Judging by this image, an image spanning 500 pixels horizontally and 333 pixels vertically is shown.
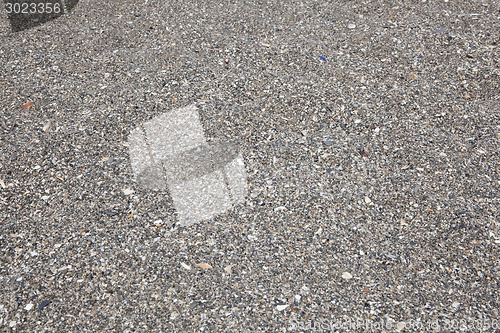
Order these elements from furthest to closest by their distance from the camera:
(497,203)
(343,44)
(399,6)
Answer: (399,6), (343,44), (497,203)

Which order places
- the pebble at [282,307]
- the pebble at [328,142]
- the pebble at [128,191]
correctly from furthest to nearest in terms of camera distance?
1. the pebble at [328,142]
2. the pebble at [128,191]
3. the pebble at [282,307]

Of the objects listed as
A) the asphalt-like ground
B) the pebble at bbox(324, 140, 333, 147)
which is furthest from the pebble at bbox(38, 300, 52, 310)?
the pebble at bbox(324, 140, 333, 147)

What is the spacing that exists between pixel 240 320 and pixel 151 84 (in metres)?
1.94

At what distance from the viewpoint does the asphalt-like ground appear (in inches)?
88.7

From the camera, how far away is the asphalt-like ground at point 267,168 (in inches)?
88.7

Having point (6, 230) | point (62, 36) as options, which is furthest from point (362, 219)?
point (62, 36)

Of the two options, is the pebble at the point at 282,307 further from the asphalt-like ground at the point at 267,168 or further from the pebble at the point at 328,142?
the pebble at the point at 328,142

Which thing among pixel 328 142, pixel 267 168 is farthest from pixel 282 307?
pixel 328 142

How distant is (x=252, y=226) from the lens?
100.0 inches

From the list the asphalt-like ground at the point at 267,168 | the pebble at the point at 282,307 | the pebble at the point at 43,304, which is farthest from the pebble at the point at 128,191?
the pebble at the point at 282,307

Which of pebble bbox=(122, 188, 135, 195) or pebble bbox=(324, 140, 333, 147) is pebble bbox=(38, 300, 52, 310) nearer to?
pebble bbox=(122, 188, 135, 195)

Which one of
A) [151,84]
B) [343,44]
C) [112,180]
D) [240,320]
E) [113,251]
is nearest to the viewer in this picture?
[240,320]

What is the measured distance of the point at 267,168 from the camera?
280cm

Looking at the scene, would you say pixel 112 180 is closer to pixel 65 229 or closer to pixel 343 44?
pixel 65 229
